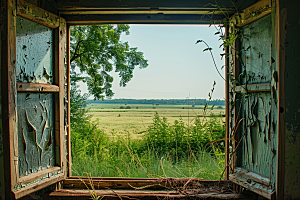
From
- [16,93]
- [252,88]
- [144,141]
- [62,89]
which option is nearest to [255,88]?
[252,88]

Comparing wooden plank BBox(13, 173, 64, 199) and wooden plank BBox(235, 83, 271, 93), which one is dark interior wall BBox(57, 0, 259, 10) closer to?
wooden plank BBox(235, 83, 271, 93)

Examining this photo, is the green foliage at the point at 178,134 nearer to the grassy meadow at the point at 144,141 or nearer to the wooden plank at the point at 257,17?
the grassy meadow at the point at 144,141

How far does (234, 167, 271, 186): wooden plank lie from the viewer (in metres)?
1.57

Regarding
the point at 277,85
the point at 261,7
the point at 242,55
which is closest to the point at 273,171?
the point at 277,85

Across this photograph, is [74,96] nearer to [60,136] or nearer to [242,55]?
[60,136]

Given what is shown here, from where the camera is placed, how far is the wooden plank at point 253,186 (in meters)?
1.50

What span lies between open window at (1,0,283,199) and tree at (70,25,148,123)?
114 centimetres

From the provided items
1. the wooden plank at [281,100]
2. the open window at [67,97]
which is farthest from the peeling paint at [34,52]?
the wooden plank at [281,100]

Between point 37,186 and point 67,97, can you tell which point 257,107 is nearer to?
point 67,97

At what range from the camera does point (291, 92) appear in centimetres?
144

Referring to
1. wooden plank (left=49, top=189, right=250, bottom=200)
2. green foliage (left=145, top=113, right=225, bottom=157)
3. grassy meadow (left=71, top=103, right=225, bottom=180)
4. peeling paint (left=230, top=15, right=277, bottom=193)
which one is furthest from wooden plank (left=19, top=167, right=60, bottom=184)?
peeling paint (left=230, top=15, right=277, bottom=193)

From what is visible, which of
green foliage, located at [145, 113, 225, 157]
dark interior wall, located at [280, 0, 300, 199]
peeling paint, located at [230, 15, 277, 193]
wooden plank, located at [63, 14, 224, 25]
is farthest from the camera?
green foliage, located at [145, 113, 225, 157]

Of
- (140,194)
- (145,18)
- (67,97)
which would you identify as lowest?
(140,194)

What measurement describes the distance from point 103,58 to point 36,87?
1.83 meters
